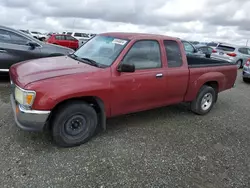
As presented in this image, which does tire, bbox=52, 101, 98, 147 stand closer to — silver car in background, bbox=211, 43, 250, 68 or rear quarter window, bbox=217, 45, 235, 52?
silver car in background, bbox=211, 43, 250, 68

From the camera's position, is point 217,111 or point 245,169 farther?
point 217,111

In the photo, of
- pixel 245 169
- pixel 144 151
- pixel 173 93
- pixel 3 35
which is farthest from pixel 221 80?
pixel 3 35

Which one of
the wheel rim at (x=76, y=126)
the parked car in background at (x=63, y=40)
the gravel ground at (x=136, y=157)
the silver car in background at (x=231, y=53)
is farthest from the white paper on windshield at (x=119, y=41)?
the parked car in background at (x=63, y=40)

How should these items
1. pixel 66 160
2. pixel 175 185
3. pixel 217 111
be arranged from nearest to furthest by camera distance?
pixel 175 185 → pixel 66 160 → pixel 217 111

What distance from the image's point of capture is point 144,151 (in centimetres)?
351

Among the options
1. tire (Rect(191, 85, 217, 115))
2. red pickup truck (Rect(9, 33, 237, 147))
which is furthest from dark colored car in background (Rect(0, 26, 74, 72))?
tire (Rect(191, 85, 217, 115))

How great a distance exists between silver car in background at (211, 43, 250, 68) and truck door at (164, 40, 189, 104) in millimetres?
10750

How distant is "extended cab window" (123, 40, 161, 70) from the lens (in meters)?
3.82

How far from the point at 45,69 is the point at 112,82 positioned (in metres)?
1.02

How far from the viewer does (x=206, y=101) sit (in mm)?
5363

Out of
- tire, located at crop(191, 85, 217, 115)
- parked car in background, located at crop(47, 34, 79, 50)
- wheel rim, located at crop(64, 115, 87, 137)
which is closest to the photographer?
wheel rim, located at crop(64, 115, 87, 137)

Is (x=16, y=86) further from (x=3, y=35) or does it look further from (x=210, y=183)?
(x=3, y=35)

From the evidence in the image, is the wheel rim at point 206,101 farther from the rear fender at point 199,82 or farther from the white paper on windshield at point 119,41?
the white paper on windshield at point 119,41

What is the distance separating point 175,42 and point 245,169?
259cm
